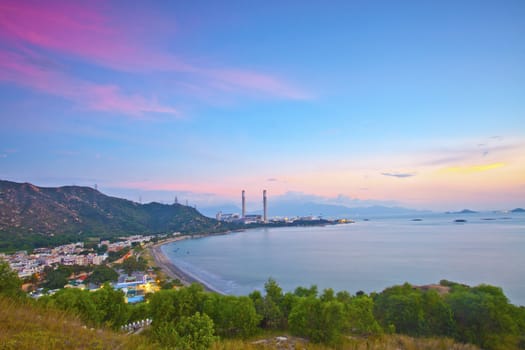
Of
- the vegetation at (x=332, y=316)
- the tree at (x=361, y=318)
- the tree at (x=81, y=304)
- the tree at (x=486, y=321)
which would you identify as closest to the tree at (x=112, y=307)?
the vegetation at (x=332, y=316)

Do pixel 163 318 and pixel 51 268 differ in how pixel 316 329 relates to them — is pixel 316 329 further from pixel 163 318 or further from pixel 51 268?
pixel 51 268

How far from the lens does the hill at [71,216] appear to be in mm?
52094

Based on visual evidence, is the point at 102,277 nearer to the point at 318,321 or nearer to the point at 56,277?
the point at 56,277

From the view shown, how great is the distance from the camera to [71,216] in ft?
223

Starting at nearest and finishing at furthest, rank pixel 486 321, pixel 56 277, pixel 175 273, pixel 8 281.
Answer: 1. pixel 8 281
2. pixel 486 321
3. pixel 56 277
4. pixel 175 273

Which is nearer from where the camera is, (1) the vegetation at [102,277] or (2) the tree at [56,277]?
(2) the tree at [56,277]

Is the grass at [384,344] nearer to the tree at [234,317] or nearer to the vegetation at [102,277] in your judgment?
the tree at [234,317]

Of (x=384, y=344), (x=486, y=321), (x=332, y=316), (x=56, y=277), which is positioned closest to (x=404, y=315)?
(x=486, y=321)

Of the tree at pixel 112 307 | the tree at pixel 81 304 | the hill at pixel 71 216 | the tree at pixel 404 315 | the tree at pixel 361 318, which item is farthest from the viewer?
the hill at pixel 71 216

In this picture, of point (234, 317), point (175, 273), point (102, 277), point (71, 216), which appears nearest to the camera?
point (234, 317)

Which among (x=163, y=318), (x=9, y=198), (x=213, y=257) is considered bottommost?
(x=213, y=257)

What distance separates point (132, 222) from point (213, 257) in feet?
174

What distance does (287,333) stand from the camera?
396 inches

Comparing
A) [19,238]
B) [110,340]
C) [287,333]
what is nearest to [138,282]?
[287,333]
